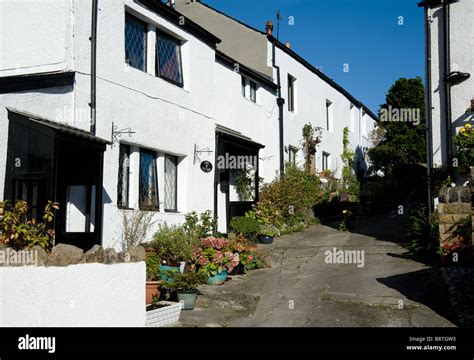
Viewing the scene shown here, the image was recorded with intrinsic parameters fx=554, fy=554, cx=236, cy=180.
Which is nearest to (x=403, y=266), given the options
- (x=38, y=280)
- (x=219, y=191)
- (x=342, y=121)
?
(x=219, y=191)

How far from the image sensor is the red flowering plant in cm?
1187

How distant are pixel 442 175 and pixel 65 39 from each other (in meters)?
9.29

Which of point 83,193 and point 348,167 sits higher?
point 348,167

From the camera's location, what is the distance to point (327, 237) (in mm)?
17141

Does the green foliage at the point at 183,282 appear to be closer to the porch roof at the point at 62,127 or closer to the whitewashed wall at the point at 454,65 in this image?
the porch roof at the point at 62,127

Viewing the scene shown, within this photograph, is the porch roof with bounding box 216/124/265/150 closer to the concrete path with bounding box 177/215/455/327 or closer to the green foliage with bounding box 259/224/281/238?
the green foliage with bounding box 259/224/281/238

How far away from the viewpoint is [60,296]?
6.78 metres

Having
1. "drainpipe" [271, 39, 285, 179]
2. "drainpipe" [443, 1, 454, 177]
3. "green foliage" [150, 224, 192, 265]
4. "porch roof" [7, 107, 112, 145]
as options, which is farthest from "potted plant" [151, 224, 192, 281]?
"drainpipe" [271, 39, 285, 179]

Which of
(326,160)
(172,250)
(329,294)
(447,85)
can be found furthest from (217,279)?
(326,160)

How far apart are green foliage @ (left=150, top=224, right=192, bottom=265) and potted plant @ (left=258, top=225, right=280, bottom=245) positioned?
14.9 feet

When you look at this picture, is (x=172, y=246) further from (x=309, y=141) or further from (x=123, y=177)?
(x=309, y=141)

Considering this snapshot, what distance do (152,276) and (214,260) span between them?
1933mm

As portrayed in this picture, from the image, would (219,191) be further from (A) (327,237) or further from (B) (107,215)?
(B) (107,215)

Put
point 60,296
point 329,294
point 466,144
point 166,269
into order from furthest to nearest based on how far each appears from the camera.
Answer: point 466,144 < point 166,269 < point 329,294 < point 60,296
